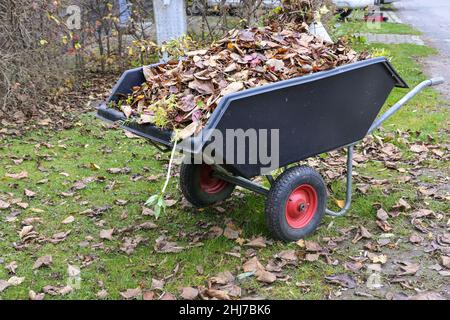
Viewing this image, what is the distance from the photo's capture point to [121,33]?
7762mm

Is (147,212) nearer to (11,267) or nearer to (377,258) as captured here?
(11,267)

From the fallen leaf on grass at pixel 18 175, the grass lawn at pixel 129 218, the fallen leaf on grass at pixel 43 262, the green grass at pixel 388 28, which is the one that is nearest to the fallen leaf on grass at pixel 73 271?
the grass lawn at pixel 129 218

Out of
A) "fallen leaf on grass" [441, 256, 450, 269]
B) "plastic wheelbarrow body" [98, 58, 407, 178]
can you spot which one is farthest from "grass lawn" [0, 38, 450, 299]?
"plastic wheelbarrow body" [98, 58, 407, 178]

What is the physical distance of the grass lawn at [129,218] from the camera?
331cm

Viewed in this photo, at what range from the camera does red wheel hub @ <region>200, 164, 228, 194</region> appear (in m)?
4.16

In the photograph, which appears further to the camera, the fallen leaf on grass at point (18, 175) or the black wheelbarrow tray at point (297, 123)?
the fallen leaf on grass at point (18, 175)

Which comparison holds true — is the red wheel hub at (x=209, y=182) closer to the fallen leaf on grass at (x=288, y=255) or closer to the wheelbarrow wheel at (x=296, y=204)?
the wheelbarrow wheel at (x=296, y=204)

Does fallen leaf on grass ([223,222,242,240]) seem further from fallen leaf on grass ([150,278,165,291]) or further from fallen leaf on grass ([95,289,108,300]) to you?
fallen leaf on grass ([95,289,108,300])

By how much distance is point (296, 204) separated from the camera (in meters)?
3.60

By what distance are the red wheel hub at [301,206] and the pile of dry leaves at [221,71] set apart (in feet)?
2.62

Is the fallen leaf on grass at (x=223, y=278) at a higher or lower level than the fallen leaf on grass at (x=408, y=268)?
higher

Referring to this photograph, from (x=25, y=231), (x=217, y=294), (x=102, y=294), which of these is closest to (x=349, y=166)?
(x=217, y=294)

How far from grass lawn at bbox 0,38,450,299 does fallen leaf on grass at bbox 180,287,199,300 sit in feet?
0.27

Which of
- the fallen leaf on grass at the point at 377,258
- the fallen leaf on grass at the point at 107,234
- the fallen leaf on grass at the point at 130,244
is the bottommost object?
the fallen leaf on grass at the point at 377,258
